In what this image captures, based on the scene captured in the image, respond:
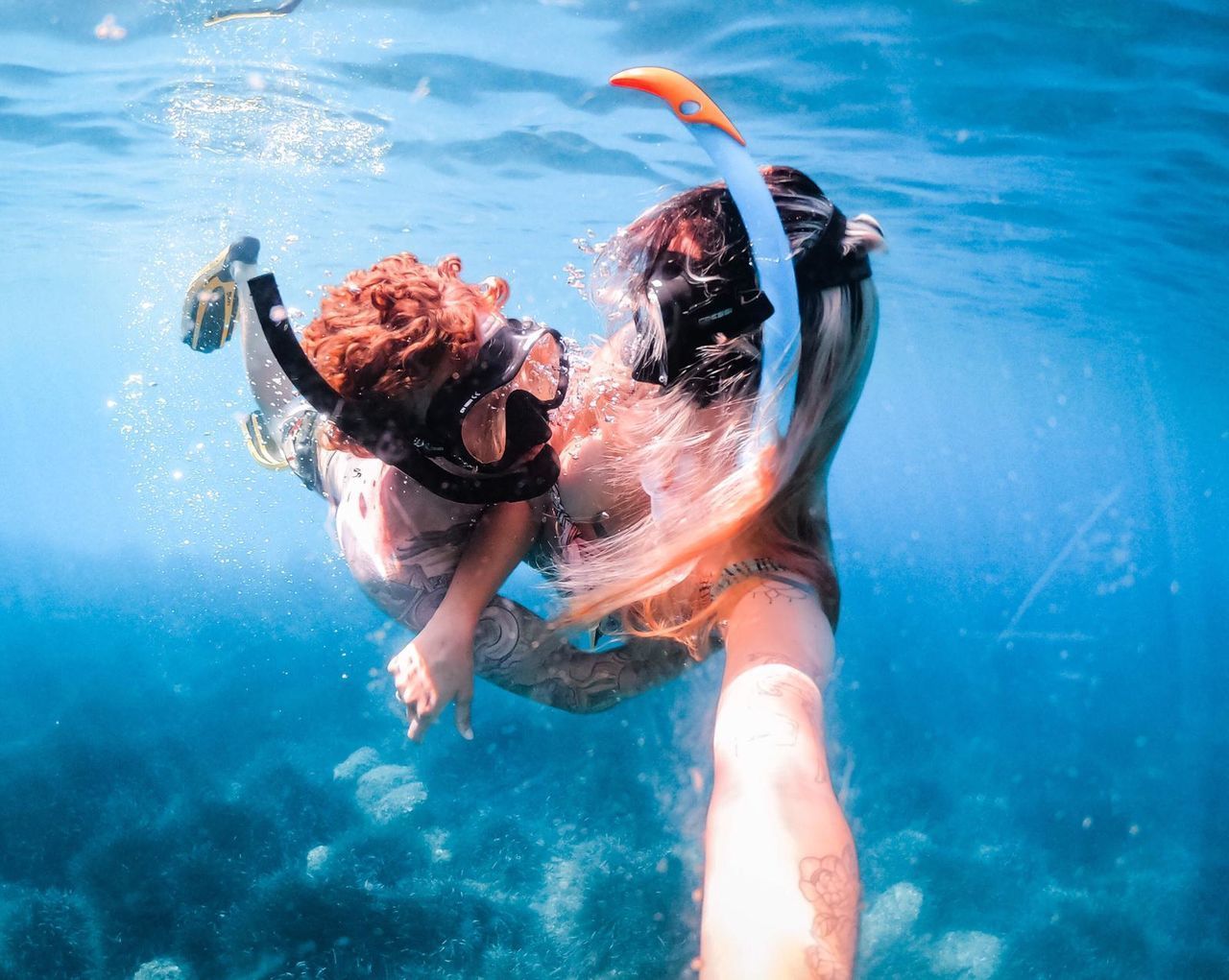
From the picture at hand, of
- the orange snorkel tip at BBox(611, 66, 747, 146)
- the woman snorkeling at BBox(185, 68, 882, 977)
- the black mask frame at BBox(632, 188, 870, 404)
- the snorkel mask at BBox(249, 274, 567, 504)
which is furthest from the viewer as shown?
the snorkel mask at BBox(249, 274, 567, 504)

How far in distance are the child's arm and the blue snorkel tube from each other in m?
1.62

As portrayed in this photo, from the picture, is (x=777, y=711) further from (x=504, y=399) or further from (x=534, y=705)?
(x=534, y=705)

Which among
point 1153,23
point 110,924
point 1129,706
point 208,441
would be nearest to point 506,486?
point 110,924

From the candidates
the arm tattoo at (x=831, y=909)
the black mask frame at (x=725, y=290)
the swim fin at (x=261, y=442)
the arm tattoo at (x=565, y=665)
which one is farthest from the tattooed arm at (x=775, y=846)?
the swim fin at (x=261, y=442)

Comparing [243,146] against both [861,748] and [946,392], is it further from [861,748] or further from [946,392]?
[946,392]

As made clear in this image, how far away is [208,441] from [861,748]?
3250 inches

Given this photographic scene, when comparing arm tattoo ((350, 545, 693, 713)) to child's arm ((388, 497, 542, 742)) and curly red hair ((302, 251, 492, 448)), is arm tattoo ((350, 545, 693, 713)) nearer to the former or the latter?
child's arm ((388, 497, 542, 742))

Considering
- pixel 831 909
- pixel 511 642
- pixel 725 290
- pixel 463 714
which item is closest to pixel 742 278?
pixel 725 290

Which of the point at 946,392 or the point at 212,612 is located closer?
the point at 212,612

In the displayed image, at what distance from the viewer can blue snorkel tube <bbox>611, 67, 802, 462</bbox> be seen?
1.78m

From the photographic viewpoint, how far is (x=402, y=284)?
8.41ft

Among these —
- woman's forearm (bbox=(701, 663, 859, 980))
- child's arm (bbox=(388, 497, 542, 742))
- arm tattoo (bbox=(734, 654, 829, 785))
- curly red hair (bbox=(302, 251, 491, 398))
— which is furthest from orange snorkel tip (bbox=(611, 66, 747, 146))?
child's arm (bbox=(388, 497, 542, 742))

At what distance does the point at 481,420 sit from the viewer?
2.89 metres

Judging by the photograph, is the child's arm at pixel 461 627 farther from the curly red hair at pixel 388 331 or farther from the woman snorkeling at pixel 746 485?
the curly red hair at pixel 388 331
